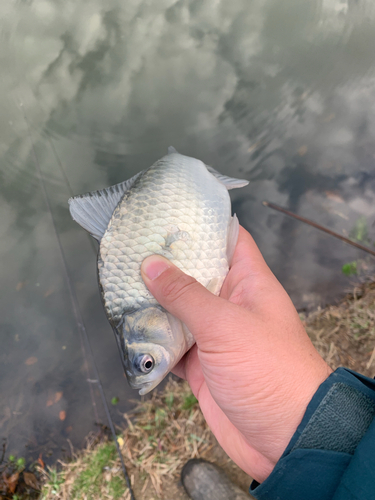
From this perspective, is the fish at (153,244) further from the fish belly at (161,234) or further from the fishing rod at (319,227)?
the fishing rod at (319,227)

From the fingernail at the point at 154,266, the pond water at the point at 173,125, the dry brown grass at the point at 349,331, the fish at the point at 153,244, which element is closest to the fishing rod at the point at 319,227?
the pond water at the point at 173,125

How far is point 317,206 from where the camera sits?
3.89m

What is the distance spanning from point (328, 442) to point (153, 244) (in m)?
1.25

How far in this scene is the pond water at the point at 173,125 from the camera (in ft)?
12.0

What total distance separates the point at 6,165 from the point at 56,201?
841 mm

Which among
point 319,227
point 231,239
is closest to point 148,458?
point 231,239

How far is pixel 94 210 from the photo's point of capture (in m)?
1.83

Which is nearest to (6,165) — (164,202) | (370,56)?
(164,202)

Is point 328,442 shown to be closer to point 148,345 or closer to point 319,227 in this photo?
point 148,345

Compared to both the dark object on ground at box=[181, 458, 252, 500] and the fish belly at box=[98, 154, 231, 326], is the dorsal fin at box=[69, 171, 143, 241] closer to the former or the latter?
the fish belly at box=[98, 154, 231, 326]

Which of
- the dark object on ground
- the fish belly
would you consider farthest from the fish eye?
the dark object on ground

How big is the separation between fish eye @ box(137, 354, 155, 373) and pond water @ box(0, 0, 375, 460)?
84.8 inches

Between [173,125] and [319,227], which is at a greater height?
[173,125]

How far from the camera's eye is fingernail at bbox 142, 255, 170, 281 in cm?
153
